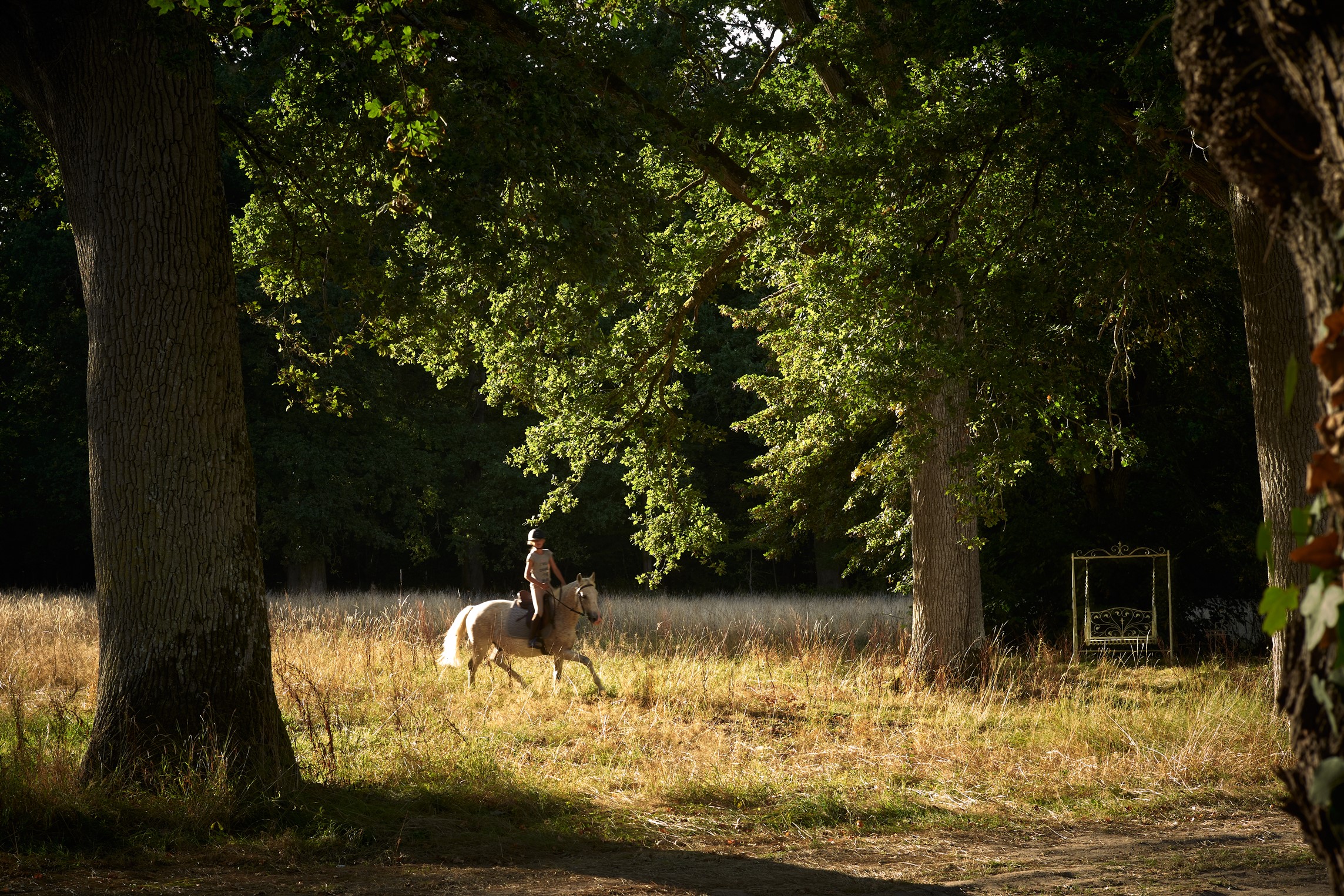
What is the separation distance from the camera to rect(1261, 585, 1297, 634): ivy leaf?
1.97m

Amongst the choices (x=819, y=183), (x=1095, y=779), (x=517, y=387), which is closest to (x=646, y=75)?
(x=819, y=183)

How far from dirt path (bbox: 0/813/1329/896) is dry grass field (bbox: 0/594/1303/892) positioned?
0.72 feet

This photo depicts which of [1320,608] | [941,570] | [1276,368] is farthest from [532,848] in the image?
[941,570]

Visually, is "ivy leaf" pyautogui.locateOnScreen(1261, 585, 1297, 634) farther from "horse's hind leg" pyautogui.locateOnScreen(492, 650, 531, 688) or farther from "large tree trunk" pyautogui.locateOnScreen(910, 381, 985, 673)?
"large tree trunk" pyautogui.locateOnScreen(910, 381, 985, 673)

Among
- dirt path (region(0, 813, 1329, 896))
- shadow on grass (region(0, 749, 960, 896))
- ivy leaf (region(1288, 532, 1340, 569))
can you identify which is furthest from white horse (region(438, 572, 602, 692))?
ivy leaf (region(1288, 532, 1340, 569))

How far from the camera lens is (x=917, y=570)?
14617mm

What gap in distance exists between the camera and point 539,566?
13.4 metres

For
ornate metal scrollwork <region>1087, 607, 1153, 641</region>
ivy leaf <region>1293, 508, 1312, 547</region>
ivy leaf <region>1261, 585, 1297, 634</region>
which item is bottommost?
ornate metal scrollwork <region>1087, 607, 1153, 641</region>

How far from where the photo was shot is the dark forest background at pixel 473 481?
18.0m

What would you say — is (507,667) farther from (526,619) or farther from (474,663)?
(526,619)

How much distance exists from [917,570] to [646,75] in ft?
23.8

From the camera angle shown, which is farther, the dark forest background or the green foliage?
the green foliage

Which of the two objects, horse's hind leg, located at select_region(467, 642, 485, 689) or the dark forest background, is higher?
the dark forest background

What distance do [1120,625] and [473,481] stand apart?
2443 cm
